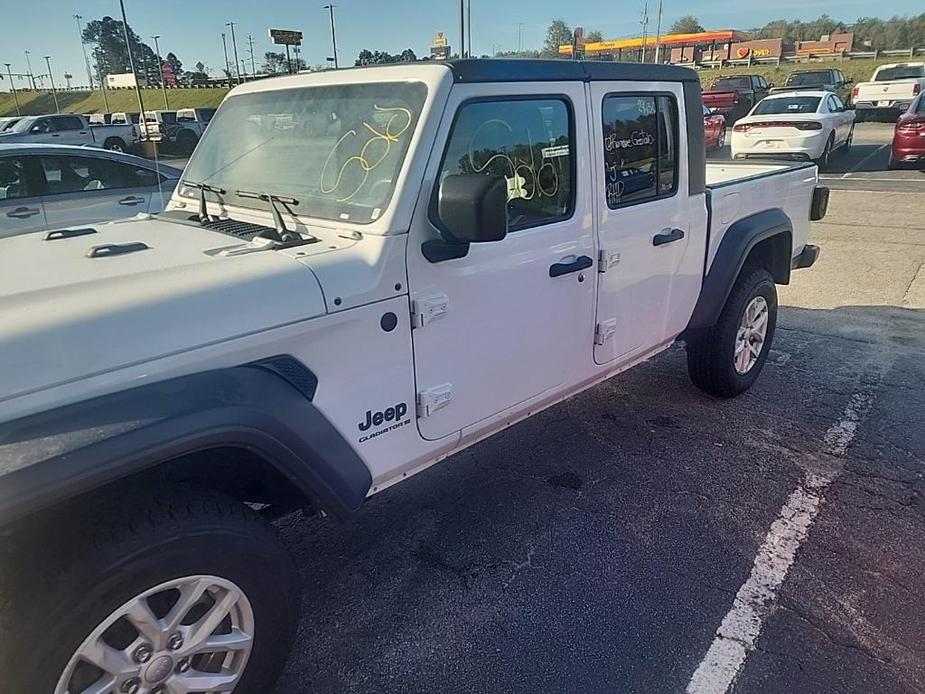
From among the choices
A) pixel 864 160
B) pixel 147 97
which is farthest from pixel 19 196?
pixel 147 97

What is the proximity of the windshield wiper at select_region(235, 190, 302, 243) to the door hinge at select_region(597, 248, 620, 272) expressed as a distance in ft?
4.47

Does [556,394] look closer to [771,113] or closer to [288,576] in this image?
[288,576]

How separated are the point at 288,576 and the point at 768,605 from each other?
72.9 inches

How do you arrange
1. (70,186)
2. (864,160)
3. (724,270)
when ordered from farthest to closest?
(864,160) → (70,186) → (724,270)

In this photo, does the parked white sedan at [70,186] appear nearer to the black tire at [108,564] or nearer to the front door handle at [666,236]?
the front door handle at [666,236]

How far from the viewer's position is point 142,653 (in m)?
1.83

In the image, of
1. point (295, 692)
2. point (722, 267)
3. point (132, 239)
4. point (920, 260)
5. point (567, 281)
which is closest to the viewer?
point (295, 692)

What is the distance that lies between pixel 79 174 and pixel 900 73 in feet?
88.0

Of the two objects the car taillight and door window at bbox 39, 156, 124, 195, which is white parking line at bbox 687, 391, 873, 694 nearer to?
door window at bbox 39, 156, 124, 195

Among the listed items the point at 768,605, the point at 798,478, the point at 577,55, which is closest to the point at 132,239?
the point at 577,55

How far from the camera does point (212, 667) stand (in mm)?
2021

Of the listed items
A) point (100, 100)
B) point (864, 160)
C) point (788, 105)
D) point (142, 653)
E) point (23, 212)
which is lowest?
point (864, 160)

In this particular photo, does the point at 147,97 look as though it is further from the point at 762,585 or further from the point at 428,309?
the point at 762,585

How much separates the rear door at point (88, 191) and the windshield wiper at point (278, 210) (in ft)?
12.2
